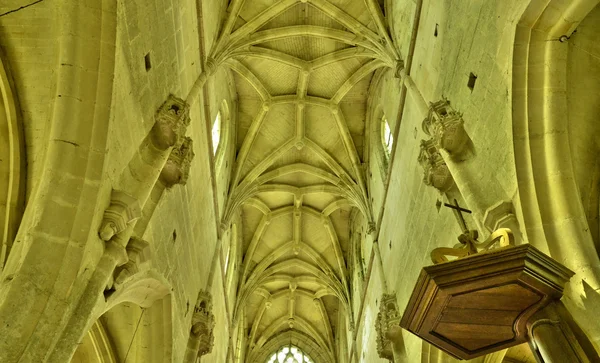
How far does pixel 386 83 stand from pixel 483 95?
7.04 metres

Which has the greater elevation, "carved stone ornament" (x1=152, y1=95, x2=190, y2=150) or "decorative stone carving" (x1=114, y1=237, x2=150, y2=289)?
"carved stone ornament" (x1=152, y1=95, x2=190, y2=150)

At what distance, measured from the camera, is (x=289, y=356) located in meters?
22.0

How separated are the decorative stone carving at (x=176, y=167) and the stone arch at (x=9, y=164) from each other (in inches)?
82.4

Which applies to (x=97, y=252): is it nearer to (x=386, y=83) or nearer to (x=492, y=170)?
(x=492, y=170)

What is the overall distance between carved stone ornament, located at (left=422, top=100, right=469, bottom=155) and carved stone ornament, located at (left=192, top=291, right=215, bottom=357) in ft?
19.8

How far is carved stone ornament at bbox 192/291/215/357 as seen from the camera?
34.6ft

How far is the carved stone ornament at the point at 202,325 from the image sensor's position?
1055cm

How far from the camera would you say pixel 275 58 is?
14750 millimetres

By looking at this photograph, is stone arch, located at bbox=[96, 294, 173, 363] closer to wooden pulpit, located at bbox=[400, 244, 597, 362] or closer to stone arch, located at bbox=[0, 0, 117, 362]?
stone arch, located at bbox=[0, 0, 117, 362]

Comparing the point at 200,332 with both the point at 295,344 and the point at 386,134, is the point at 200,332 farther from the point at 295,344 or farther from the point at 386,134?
the point at 295,344

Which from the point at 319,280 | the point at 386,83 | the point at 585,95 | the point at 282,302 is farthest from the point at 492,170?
the point at 282,302

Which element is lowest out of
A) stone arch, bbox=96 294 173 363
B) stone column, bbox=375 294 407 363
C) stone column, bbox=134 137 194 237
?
stone arch, bbox=96 294 173 363

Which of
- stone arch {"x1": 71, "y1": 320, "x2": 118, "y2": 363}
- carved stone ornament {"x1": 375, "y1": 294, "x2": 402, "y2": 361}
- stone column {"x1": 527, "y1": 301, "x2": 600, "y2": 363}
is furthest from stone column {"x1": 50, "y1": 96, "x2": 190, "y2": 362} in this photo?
carved stone ornament {"x1": 375, "y1": 294, "x2": 402, "y2": 361}

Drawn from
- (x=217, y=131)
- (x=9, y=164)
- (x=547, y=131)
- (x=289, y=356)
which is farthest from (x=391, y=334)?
(x=289, y=356)
